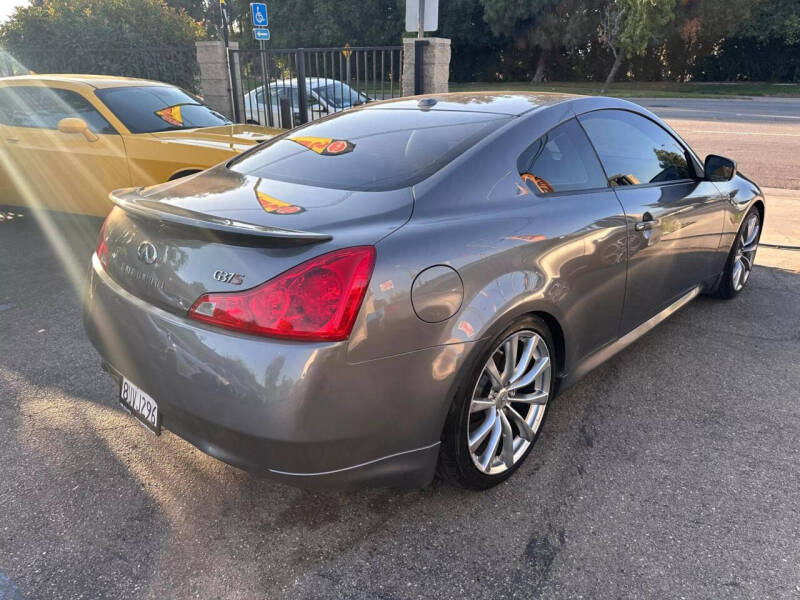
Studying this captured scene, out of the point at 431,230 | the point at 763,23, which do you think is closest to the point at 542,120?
the point at 431,230

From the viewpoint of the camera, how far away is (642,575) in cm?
212

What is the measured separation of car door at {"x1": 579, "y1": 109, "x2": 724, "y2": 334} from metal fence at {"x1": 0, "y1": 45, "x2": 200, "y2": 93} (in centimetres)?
1204

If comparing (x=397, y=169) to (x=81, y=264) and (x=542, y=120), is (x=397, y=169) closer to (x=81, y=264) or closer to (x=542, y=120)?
(x=542, y=120)

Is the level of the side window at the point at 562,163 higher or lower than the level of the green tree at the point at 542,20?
lower

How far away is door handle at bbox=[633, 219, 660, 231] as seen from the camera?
3.03m

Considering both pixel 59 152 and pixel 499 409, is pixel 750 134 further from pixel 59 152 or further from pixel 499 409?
pixel 499 409

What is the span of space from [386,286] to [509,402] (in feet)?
3.02

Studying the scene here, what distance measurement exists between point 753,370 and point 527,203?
2.09m

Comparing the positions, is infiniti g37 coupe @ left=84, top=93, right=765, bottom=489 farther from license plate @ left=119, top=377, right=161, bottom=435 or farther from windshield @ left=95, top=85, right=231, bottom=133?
windshield @ left=95, top=85, right=231, bottom=133

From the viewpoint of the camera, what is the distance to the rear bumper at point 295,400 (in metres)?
1.87

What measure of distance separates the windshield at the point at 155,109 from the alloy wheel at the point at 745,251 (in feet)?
16.4

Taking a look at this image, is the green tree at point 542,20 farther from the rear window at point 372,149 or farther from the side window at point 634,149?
the rear window at point 372,149

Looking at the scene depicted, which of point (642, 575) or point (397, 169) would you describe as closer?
point (642, 575)

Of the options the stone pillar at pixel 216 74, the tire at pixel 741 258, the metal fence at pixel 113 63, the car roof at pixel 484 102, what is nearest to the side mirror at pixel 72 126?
the car roof at pixel 484 102
